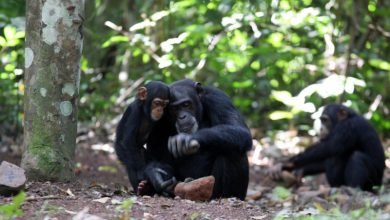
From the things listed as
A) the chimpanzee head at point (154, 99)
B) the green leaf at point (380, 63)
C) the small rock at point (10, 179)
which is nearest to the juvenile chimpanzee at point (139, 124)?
the chimpanzee head at point (154, 99)

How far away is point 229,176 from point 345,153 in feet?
13.5

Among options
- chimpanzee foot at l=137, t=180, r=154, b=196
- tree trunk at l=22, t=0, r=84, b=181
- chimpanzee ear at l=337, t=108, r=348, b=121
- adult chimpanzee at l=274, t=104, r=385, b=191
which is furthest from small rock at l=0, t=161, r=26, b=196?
chimpanzee ear at l=337, t=108, r=348, b=121

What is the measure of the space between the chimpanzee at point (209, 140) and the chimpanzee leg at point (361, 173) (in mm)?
3527

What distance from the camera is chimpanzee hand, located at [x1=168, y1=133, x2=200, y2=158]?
5.50 metres

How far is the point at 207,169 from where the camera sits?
5.79 m

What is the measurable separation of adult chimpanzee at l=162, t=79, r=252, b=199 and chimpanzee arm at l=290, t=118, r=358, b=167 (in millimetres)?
3596

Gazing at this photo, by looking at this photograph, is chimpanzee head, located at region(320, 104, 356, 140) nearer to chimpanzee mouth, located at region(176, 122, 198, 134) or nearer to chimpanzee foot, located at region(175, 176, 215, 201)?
chimpanzee mouth, located at region(176, 122, 198, 134)

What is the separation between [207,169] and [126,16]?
572cm

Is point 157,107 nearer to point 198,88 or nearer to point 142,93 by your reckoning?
point 142,93

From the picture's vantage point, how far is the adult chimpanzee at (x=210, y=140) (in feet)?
18.3

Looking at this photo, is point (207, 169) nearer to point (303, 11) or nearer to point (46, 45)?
point (46, 45)

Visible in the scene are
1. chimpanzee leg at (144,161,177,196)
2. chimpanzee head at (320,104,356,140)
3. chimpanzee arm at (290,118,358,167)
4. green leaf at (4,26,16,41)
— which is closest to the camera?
chimpanzee leg at (144,161,177,196)

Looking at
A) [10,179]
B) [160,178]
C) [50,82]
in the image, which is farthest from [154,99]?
[10,179]

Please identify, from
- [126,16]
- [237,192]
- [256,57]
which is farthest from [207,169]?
[126,16]
